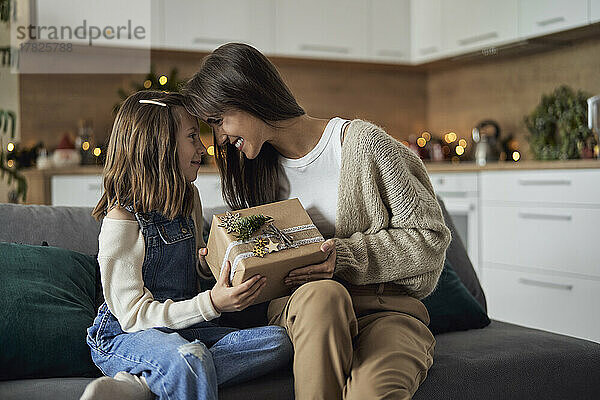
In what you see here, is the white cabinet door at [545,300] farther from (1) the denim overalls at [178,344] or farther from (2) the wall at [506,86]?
(1) the denim overalls at [178,344]

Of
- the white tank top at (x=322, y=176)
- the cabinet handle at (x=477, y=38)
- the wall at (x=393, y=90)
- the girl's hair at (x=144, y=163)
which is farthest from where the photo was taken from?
the wall at (x=393, y=90)

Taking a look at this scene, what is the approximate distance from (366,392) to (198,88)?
0.82 meters

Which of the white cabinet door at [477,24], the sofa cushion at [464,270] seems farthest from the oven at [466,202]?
the sofa cushion at [464,270]

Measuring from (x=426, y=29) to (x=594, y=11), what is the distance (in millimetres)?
1308

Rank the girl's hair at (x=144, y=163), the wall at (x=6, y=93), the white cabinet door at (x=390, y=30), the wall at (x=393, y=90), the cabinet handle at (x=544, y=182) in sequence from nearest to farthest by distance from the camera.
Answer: the girl's hair at (x=144, y=163) < the cabinet handle at (x=544, y=182) < the wall at (x=6, y=93) < the wall at (x=393, y=90) < the white cabinet door at (x=390, y=30)

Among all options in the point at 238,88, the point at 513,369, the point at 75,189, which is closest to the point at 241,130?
the point at 238,88

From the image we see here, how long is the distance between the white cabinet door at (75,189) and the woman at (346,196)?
2.16 metres

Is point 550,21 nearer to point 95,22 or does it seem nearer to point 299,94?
point 299,94

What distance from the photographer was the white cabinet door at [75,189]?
13.0ft

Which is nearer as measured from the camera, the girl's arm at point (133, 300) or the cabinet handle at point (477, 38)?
the girl's arm at point (133, 300)

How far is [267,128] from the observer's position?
1.90 m

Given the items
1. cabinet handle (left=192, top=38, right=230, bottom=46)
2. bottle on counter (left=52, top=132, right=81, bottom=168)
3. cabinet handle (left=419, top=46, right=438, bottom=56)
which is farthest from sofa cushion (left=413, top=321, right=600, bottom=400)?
cabinet handle (left=419, top=46, right=438, bottom=56)

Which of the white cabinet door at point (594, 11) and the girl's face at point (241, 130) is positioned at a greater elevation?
the white cabinet door at point (594, 11)

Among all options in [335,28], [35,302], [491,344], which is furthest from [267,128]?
[335,28]
